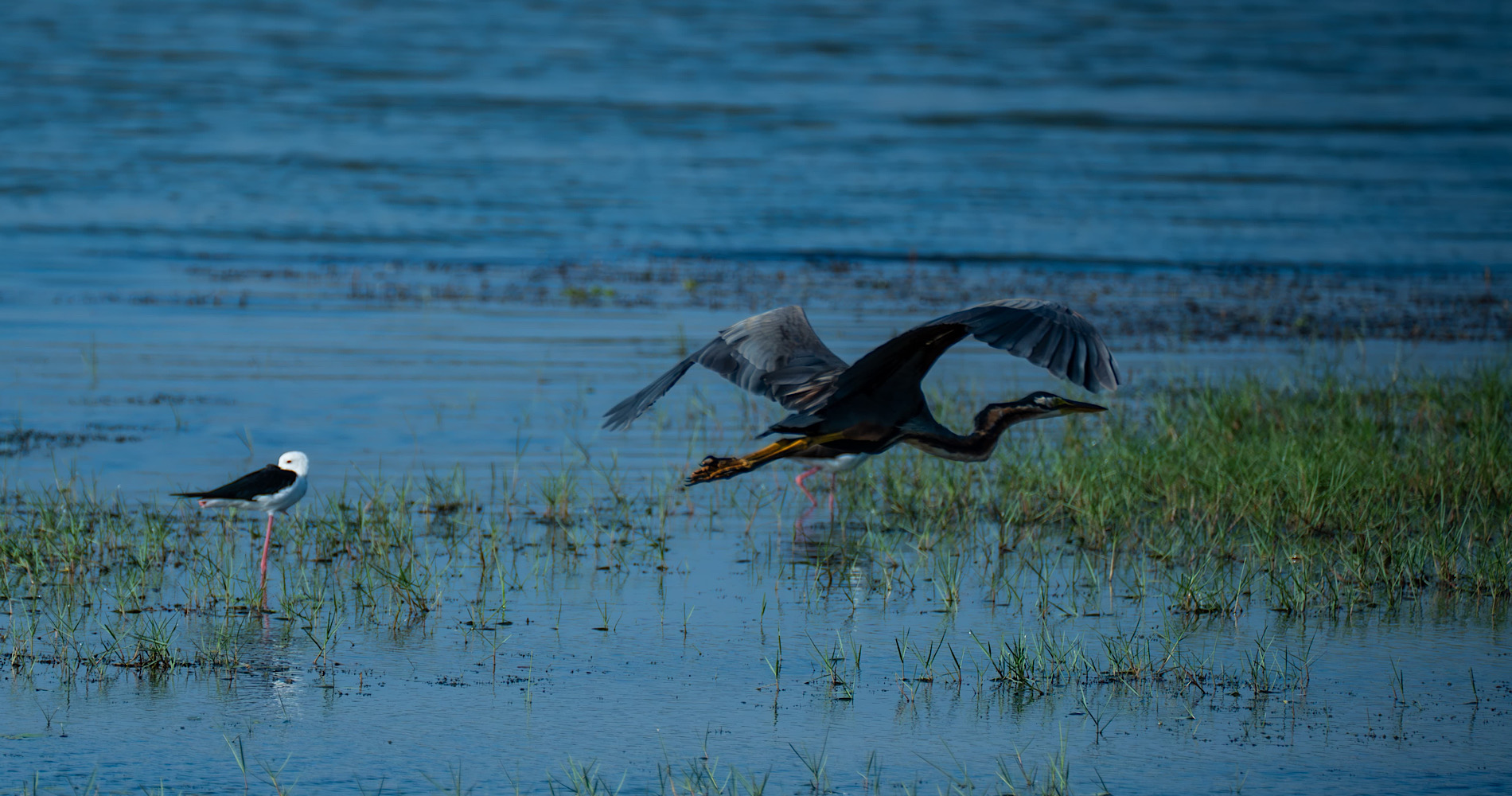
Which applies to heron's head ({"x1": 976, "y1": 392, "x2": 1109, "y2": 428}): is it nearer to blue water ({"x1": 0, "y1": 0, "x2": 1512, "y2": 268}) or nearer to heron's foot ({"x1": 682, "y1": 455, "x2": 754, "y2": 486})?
heron's foot ({"x1": 682, "y1": 455, "x2": 754, "y2": 486})

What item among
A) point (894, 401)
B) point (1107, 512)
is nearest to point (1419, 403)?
point (1107, 512)

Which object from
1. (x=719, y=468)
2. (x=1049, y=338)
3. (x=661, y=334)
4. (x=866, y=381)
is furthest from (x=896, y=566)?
(x=661, y=334)

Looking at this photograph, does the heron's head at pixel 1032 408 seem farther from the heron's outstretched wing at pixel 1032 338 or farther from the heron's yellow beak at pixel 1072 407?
the heron's outstretched wing at pixel 1032 338

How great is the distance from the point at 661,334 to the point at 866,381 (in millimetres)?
8024

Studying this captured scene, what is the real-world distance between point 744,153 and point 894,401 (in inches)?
914

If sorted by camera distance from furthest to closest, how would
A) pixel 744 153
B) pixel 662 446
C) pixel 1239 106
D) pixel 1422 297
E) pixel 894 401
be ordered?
pixel 1239 106
pixel 744 153
pixel 1422 297
pixel 662 446
pixel 894 401

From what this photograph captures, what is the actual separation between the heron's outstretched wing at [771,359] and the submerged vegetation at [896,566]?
0.83m

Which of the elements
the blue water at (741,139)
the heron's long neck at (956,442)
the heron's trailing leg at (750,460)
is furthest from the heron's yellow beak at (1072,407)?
the blue water at (741,139)

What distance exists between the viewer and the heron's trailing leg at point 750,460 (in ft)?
20.6

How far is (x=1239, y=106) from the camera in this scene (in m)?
37.2

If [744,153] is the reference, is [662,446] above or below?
below

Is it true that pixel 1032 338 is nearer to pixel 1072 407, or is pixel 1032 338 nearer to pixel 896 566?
pixel 1072 407

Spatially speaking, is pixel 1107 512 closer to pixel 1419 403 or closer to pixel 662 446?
pixel 662 446

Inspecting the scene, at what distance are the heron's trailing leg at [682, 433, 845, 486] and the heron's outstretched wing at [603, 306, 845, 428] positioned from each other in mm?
144
